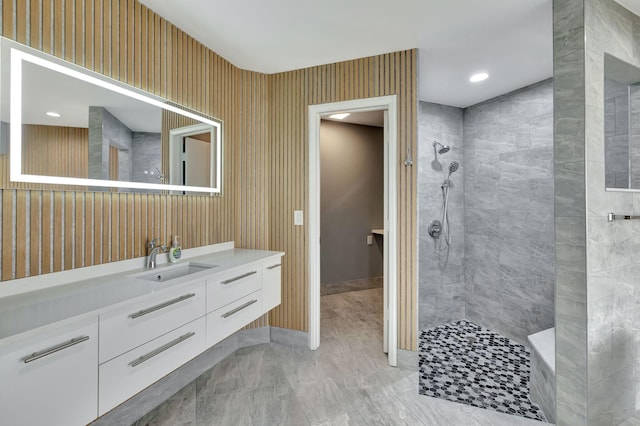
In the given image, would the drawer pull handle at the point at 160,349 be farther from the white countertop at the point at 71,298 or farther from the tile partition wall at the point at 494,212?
the tile partition wall at the point at 494,212

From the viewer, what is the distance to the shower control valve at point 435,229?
3395 millimetres

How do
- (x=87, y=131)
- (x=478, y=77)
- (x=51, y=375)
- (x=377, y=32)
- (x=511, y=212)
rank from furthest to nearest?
(x=511, y=212) < (x=478, y=77) < (x=377, y=32) < (x=87, y=131) < (x=51, y=375)

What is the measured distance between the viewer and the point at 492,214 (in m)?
3.25

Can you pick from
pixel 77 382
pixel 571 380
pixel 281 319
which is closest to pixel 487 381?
pixel 571 380

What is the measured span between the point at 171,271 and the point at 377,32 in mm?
2189

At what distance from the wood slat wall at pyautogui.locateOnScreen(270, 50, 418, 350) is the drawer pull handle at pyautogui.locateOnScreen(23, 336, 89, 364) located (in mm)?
1770

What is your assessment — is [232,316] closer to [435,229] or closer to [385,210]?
[385,210]

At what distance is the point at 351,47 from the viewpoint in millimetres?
2273

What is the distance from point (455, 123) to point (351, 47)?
190 centimetres

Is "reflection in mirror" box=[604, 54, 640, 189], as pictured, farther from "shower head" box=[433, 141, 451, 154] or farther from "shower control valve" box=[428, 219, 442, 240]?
"shower control valve" box=[428, 219, 442, 240]

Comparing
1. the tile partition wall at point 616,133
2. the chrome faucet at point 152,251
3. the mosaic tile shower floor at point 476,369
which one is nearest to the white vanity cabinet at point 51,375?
the chrome faucet at point 152,251

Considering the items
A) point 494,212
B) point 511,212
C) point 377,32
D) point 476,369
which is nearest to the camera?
point 377,32

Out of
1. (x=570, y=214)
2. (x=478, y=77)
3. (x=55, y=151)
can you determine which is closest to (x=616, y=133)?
(x=570, y=214)

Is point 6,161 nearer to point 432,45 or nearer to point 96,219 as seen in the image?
point 96,219
